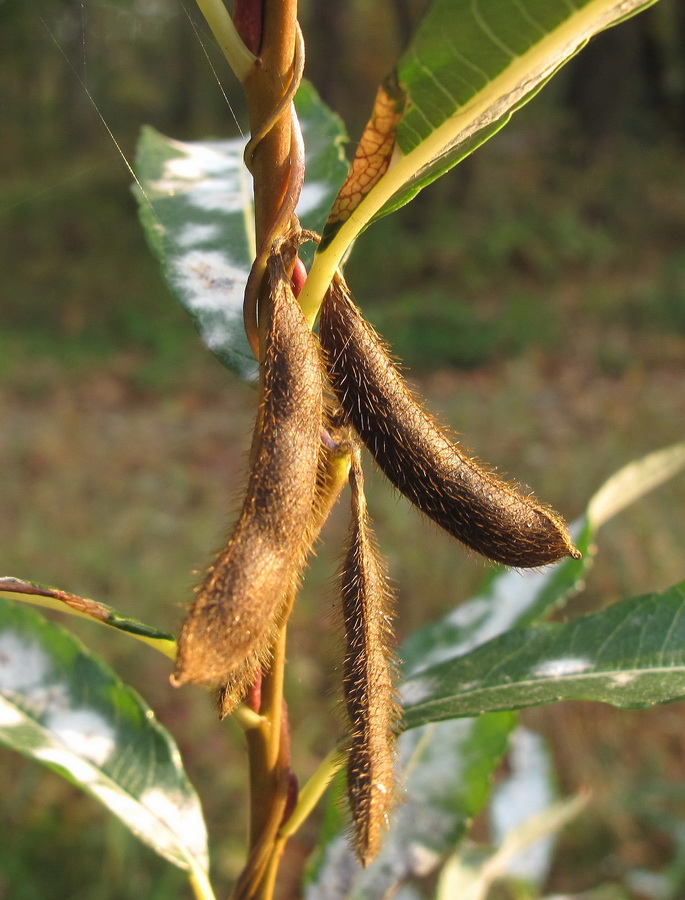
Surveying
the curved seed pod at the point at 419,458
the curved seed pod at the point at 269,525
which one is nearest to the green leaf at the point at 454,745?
the curved seed pod at the point at 419,458

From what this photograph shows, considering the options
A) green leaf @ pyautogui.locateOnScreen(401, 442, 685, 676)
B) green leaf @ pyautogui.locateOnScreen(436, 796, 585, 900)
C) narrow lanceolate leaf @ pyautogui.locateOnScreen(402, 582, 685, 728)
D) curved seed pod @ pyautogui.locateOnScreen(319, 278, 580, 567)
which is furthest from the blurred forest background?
green leaf @ pyautogui.locateOnScreen(436, 796, 585, 900)

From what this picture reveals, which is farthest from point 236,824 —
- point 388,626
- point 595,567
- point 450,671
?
point 388,626

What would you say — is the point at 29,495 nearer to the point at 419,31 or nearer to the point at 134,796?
the point at 134,796

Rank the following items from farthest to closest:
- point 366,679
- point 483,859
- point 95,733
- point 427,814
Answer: point 483,859 < point 427,814 < point 95,733 < point 366,679

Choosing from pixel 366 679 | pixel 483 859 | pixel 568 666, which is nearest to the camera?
pixel 366 679

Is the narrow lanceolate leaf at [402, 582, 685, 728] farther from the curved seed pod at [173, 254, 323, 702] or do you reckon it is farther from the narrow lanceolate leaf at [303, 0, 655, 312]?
the narrow lanceolate leaf at [303, 0, 655, 312]

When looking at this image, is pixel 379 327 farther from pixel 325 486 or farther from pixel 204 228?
pixel 325 486

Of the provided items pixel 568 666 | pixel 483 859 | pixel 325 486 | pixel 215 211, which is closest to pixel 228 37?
pixel 325 486
